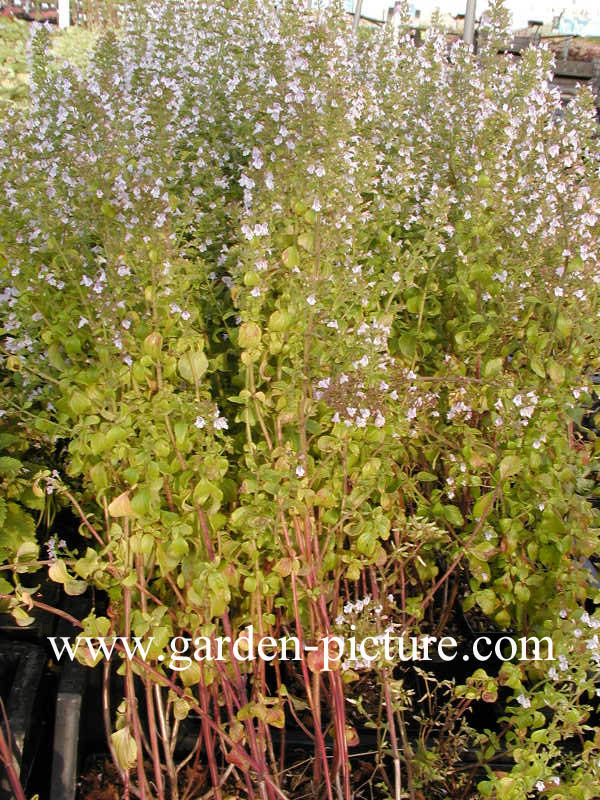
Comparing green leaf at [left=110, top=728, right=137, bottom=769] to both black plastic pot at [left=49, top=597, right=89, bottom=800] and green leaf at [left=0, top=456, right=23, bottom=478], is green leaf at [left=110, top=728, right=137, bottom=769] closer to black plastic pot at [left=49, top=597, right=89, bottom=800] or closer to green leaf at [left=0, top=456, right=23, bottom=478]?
black plastic pot at [left=49, top=597, right=89, bottom=800]

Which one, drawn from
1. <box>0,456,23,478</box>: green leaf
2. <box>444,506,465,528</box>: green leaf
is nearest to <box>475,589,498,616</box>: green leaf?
<box>444,506,465,528</box>: green leaf

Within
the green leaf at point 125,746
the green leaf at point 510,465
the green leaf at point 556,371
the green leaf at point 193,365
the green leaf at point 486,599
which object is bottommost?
the green leaf at point 125,746

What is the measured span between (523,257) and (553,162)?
29cm

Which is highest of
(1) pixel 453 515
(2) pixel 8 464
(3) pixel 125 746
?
(2) pixel 8 464

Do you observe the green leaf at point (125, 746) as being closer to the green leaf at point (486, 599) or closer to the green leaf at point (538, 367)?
the green leaf at point (486, 599)

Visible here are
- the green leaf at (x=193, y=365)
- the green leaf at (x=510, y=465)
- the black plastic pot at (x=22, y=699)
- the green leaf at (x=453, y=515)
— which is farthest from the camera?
the green leaf at (x=453, y=515)

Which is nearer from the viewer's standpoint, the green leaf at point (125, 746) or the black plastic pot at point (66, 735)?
the green leaf at point (125, 746)

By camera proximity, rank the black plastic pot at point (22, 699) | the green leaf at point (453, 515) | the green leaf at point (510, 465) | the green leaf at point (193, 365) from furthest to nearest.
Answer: the green leaf at point (453, 515)
the green leaf at point (510, 465)
the black plastic pot at point (22, 699)
the green leaf at point (193, 365)

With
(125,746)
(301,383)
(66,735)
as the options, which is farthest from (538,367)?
(66,735)

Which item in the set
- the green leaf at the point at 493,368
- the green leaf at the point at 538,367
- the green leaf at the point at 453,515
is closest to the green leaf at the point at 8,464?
the green leaf at the point at 453,515

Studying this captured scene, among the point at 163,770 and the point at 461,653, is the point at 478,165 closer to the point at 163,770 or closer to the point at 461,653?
the point at 461,653

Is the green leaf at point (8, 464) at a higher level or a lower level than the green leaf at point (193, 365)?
lower

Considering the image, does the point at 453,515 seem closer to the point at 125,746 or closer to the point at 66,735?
the point at 125,746

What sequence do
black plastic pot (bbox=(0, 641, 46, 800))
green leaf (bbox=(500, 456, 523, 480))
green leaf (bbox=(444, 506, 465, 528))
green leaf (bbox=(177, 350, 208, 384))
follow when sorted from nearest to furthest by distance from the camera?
green leaf (bbox=(177, 350, 208, 384)), black plastic pot (bbox=(0, 641, 46, 800)), green leaf (bbox=(500, 456, 523, 480)), green leaf (bbox=(444, 506, 465, 528))
